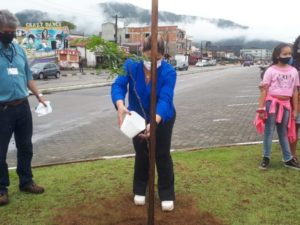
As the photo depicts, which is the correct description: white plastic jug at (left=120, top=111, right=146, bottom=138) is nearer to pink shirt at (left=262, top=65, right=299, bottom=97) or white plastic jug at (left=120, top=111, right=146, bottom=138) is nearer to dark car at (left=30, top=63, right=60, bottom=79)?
pink shirt at (left=262, top=65, right=299, bottom=97)

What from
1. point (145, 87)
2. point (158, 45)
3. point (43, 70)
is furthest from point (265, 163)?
point (43, 70)

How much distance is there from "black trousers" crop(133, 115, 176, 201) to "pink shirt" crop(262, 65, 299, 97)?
184cm

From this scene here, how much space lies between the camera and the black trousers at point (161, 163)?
13.4ft

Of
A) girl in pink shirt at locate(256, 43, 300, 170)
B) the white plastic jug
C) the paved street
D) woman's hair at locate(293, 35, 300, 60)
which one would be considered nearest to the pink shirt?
girl in pink shirt at locate(256, 43, 300, 170)

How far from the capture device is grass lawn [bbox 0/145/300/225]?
4121mm

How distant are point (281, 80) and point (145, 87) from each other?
224 cm

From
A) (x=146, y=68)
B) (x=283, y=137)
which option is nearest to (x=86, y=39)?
(x=146, y=68)

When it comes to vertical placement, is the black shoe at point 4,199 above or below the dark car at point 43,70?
above

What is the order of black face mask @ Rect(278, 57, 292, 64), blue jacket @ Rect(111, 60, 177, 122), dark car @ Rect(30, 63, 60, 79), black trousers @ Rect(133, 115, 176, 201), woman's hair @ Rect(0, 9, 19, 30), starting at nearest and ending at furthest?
blue jacket @ Rect(111, 60, 177, 122), black trousers @ Rect(133, 115, 176, 201), woman's hair @ Rect(0, 9, 19, 30), black face mask @ Rect(278, 57, 292, 64), dark car @ Rect(30, 63, 60, 79)

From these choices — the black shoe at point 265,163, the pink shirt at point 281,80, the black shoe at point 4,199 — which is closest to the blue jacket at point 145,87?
the black shoe at point 4,199

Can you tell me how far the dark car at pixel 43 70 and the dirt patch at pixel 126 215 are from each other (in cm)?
3441

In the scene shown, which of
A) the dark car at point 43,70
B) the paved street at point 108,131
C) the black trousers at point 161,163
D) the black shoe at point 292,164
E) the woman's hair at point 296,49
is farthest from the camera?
the dark car at point 43,70

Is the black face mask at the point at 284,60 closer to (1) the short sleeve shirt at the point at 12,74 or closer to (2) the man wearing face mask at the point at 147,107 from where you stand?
(2) the man wearing face mask at the point at 147,107

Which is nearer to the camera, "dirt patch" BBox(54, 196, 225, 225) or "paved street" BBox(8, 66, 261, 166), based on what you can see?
"dirt patch" BBox(54, 196, 225, 225)
